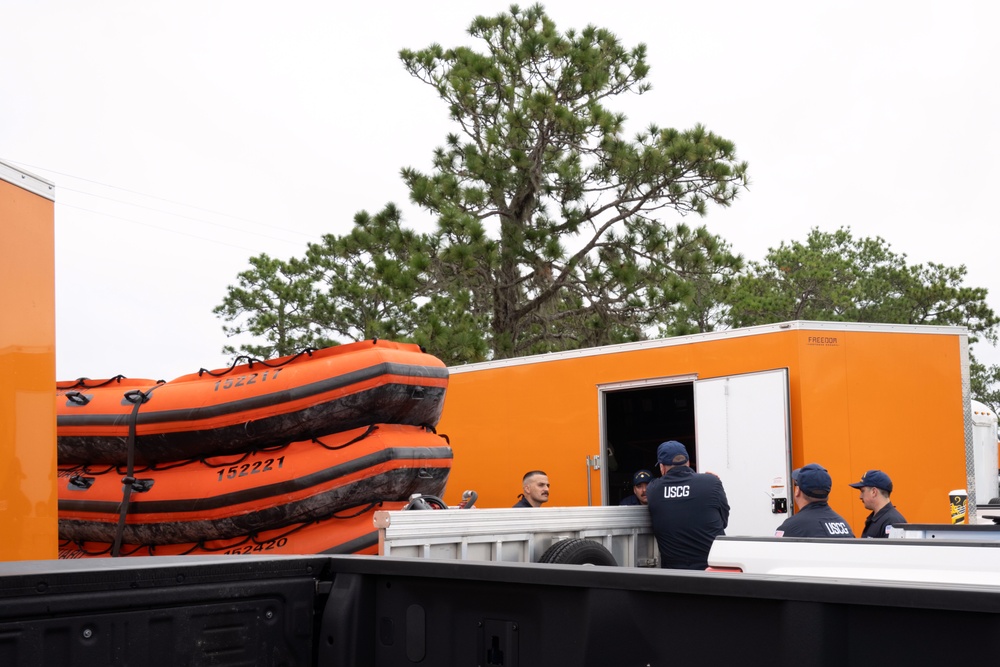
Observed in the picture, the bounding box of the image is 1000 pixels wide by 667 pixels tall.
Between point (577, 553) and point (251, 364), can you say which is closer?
point (577, 553)

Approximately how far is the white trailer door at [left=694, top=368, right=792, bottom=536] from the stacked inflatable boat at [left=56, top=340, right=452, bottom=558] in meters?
2.74

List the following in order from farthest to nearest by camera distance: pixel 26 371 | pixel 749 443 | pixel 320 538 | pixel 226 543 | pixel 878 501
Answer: pixel 749 443
pixel 226 543
pixel 320 538
pixel 878 501
pixel 26 371

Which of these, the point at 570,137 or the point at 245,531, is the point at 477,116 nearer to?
the point at 570,137

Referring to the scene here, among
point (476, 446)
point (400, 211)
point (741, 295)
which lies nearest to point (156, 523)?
point (476, 446)

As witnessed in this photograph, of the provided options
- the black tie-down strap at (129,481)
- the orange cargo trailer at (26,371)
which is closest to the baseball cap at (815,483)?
the orange cargo trailer at (26,371)

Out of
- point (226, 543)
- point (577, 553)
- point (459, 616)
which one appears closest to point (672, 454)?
point (577, 553)

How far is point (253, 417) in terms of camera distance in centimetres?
782

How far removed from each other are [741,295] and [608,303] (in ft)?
53.1

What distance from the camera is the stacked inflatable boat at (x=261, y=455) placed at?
7570mm

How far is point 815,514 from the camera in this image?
6.22 metres

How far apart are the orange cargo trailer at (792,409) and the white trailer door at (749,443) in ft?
0.03

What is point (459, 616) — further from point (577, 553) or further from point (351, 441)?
point (351, 441)

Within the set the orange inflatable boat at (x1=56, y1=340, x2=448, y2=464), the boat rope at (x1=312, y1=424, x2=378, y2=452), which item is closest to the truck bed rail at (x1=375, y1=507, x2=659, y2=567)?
the boat rope at (x1=312, y1=424, x2=378, y2=452)

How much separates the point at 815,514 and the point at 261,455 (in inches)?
156
